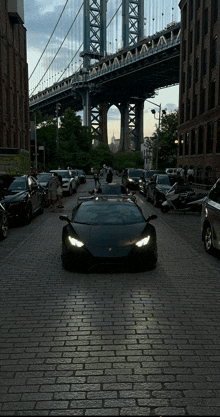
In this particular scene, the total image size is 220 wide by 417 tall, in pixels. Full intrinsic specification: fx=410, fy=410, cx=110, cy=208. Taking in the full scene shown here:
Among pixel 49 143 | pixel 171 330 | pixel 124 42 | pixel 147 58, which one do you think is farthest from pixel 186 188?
pixel 124 42

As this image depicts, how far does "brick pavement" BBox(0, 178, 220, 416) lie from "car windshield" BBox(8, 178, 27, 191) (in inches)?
318

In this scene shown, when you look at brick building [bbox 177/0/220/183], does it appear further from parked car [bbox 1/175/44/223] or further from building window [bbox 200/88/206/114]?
parked car [bbox 1/175/44/223]

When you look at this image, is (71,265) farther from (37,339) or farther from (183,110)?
(183,110)

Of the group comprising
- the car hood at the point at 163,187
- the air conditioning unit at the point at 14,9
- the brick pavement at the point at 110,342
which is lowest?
the brick pavement at the point at 110,342

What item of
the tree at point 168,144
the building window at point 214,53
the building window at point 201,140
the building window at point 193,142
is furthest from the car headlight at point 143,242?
the tree at point 168,144

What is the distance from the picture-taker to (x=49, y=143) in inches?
2616

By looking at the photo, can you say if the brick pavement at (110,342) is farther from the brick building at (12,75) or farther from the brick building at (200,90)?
the brick building at (12,75)

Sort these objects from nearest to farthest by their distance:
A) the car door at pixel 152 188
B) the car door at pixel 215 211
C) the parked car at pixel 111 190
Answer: the car door at pixel 215 211 < the parked car at pixel 111 190 < the car door at pixel 152 188

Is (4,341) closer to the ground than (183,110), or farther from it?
closer to the ground

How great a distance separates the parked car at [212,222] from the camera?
842 centimetres

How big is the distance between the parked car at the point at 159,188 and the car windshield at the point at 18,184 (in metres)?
7.26

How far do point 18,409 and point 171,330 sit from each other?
6.80 ft

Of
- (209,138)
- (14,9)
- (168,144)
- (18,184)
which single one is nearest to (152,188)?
(18,184)

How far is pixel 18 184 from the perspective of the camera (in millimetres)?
15492
